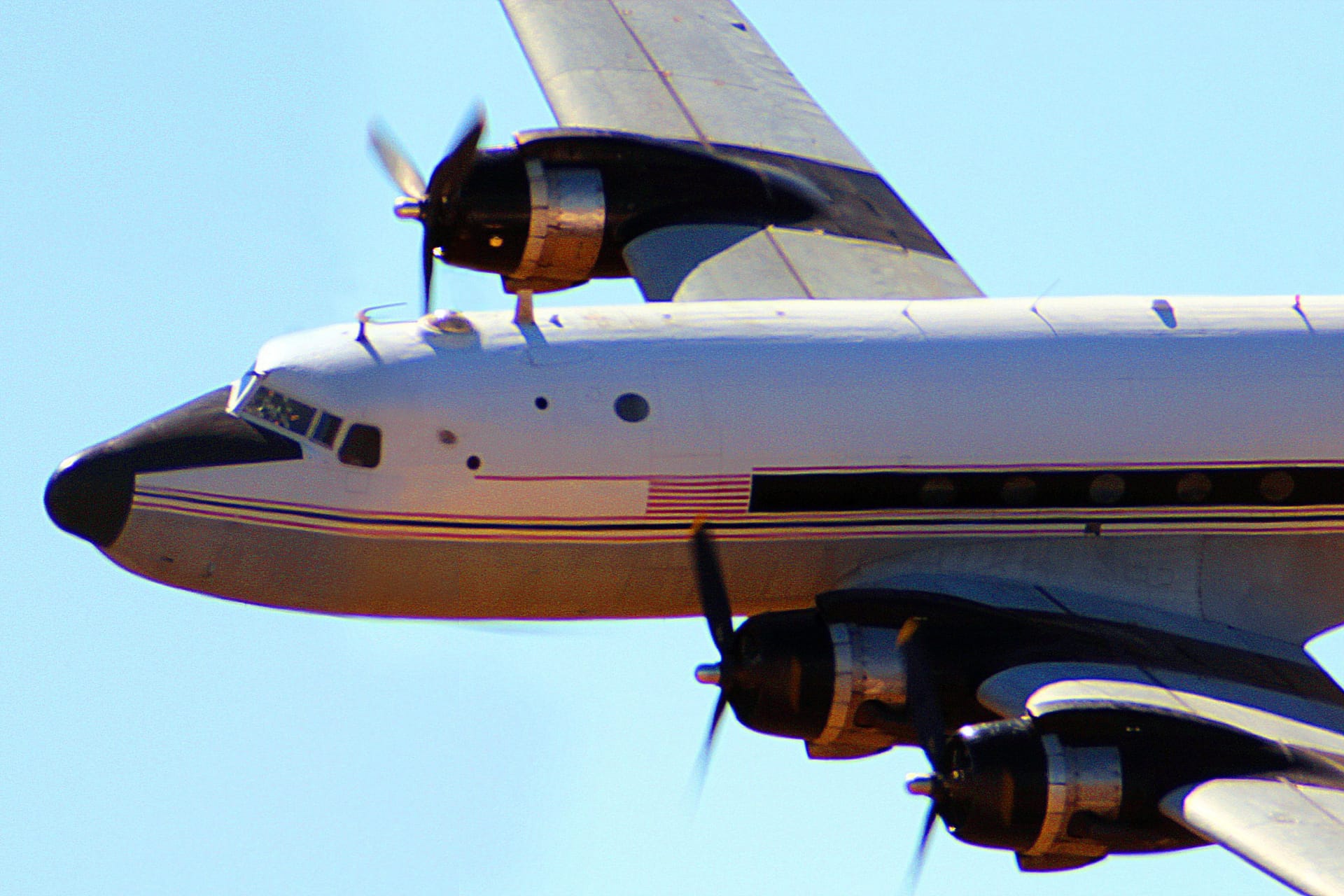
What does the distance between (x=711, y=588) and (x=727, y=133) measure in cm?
1003

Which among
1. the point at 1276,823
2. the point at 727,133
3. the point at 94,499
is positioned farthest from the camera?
the point at 727,133

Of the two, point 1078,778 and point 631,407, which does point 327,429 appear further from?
point 1078,778

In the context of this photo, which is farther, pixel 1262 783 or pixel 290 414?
pixel 290 414

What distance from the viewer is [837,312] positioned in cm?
2231

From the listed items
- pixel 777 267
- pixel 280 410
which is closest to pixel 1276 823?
pixel 280 410

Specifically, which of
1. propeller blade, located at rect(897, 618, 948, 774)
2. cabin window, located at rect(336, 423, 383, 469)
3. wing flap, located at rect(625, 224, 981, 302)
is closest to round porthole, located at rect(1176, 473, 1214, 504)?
propeller blade, located at rect(897, 618, 948, 774)

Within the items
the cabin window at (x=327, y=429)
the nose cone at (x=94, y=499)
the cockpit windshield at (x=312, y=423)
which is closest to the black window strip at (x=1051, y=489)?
the cockpit windshield at (x=312, y=423)

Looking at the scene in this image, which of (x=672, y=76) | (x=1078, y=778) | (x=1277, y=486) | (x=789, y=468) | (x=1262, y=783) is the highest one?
(x=672, y=76)

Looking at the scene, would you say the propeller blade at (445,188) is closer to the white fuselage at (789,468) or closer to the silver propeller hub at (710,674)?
the white fuselage at (789,468)

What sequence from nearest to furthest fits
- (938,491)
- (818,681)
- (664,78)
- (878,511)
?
(818,681) → (878,511) → (938,491) → (664,78)

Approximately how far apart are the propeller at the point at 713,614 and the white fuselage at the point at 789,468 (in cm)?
23

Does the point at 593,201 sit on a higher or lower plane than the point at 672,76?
Result: lower

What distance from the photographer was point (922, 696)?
1962 centimetres

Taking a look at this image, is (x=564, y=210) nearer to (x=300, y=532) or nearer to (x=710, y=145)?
(x=710, y=145)
